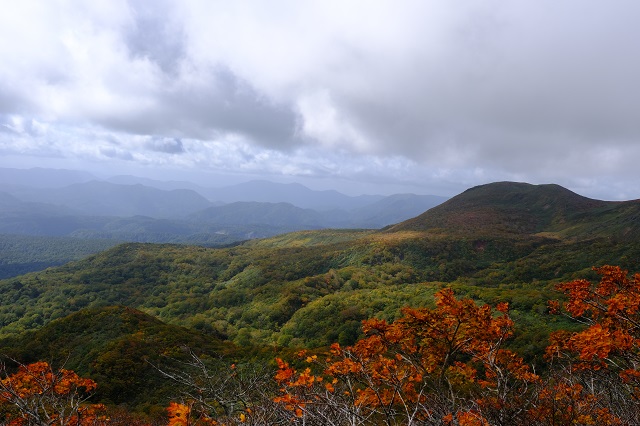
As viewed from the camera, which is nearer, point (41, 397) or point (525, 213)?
point (41, 397)

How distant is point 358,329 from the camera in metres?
31.3

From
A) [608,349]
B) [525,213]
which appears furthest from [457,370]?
[525,213]

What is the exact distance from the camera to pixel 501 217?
9394 centimetres

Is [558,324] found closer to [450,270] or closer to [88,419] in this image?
[88,419]

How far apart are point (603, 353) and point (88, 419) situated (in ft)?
42.8

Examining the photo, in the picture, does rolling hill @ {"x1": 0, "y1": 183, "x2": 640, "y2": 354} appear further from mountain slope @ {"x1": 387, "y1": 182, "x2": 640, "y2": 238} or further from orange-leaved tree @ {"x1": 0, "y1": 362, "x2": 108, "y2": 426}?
orange-leaved tree @ {"x1": 0, "y1": 362, "x2": 108, "y2": 426}

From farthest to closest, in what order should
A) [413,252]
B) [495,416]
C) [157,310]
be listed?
[413,252], [157,310], [495,416]

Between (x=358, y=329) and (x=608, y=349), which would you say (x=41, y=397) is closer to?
(x=608, y=349)

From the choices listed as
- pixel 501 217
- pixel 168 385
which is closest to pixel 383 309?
pixel 168 385

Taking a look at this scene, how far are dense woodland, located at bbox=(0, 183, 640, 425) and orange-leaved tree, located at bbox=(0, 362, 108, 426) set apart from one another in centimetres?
13

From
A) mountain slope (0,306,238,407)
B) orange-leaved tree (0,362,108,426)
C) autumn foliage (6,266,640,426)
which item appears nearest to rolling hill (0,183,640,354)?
mountain slope (0,306,238,407)

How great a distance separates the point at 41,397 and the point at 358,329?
27674 mm

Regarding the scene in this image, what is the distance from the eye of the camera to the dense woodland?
704 centimetres

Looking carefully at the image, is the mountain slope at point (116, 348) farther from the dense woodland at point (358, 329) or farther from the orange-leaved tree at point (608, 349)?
the orange-leaved tree at point (608, 349)
